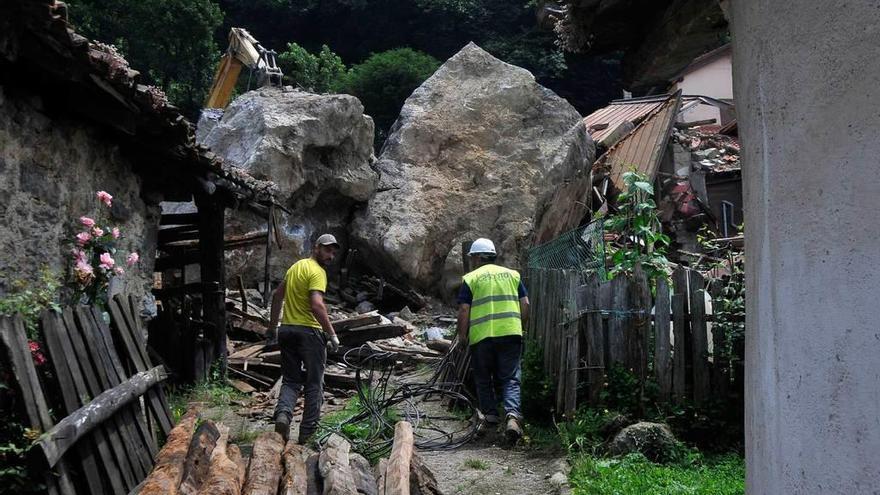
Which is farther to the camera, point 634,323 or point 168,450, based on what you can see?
point 634,323

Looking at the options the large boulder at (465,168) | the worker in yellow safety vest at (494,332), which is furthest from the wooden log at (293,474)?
the large boulder at (465,168)

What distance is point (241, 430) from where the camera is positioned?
8.05 m

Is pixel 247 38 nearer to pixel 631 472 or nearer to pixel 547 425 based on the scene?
pixel 547 425

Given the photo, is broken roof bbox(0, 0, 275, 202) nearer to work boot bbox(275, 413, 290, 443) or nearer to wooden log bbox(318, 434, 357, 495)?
work boot bbox(275, 413, 290, 443)

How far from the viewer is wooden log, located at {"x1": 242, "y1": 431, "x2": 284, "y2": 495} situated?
4.50 meters

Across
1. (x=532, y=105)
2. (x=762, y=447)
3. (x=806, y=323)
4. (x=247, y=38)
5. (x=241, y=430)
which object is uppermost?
(x=247, y=38)

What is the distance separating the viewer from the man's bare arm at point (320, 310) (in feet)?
24.4

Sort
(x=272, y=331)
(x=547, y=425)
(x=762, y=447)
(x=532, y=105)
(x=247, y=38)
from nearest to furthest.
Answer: (x=762, y=447)
(x=547, y=425)
(x=272, y=331)
(x=532, y=105)
(x=247, y=38)

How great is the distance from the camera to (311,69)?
3275 centimetres

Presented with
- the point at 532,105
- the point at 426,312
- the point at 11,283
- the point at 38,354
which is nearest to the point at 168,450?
the point at 38,354

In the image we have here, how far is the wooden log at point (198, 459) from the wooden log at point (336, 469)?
66 centimetres

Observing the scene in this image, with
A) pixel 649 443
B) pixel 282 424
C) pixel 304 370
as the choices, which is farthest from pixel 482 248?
pixel 649 443

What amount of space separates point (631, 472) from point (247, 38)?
18.6 m

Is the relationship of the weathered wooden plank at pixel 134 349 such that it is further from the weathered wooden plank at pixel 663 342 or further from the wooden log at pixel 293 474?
the weathered wooden plank at pixel 663 342
